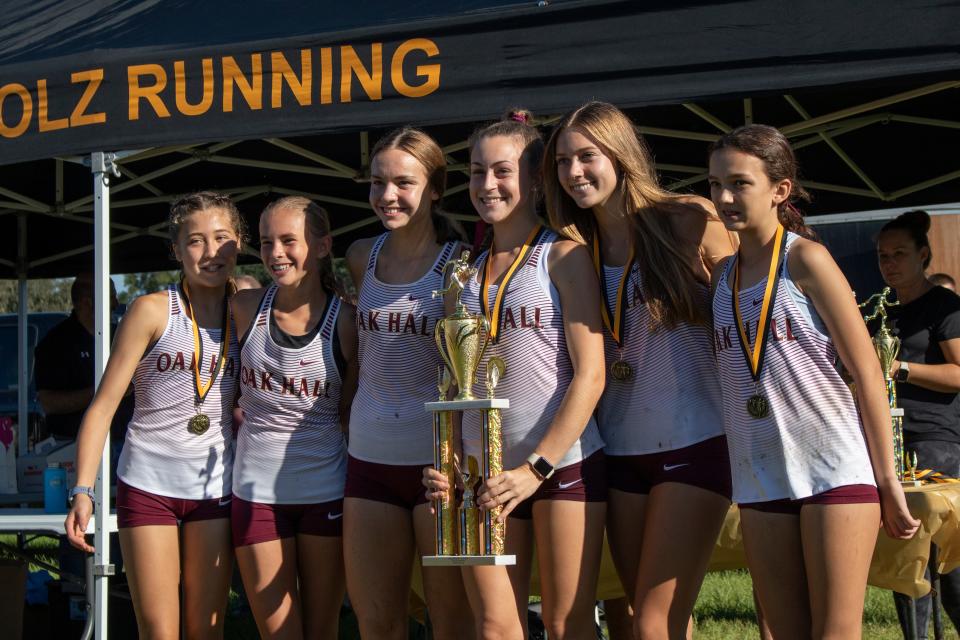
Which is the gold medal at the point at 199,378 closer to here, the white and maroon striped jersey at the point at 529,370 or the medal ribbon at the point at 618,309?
the white and maroon striped jersey at the point at 529,370

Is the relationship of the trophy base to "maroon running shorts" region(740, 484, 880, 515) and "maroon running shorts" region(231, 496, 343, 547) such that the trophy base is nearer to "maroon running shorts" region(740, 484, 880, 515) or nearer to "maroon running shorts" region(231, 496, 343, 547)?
"maroon running shorts" region(231, 496, 343, 547)

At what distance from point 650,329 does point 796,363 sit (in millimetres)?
417

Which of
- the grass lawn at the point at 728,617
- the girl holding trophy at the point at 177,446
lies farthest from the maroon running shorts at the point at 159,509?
the grass lawn at the point at 728,617

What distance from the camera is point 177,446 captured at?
11.1 ft

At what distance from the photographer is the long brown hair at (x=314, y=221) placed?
3.44 m

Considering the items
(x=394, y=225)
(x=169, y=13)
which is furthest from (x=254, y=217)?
(x=394, y=225)

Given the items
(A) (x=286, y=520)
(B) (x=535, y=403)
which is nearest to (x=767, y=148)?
(B) (x=535, y=403)

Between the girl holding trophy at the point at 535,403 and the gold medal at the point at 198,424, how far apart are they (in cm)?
95

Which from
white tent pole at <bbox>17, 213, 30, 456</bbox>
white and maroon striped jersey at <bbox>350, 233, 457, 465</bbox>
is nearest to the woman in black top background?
white and maroon striped jersey at <bbox>350, 233, 457, 465</bbox>

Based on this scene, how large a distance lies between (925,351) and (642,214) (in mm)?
2089

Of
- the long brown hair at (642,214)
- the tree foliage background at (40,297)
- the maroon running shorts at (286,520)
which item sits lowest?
the maroon running shorts at (286,520)

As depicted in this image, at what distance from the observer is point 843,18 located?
315cm

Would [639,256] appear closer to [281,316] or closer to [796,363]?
[796,363]

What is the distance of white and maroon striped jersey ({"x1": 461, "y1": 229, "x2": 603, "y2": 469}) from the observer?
9.42 ft
